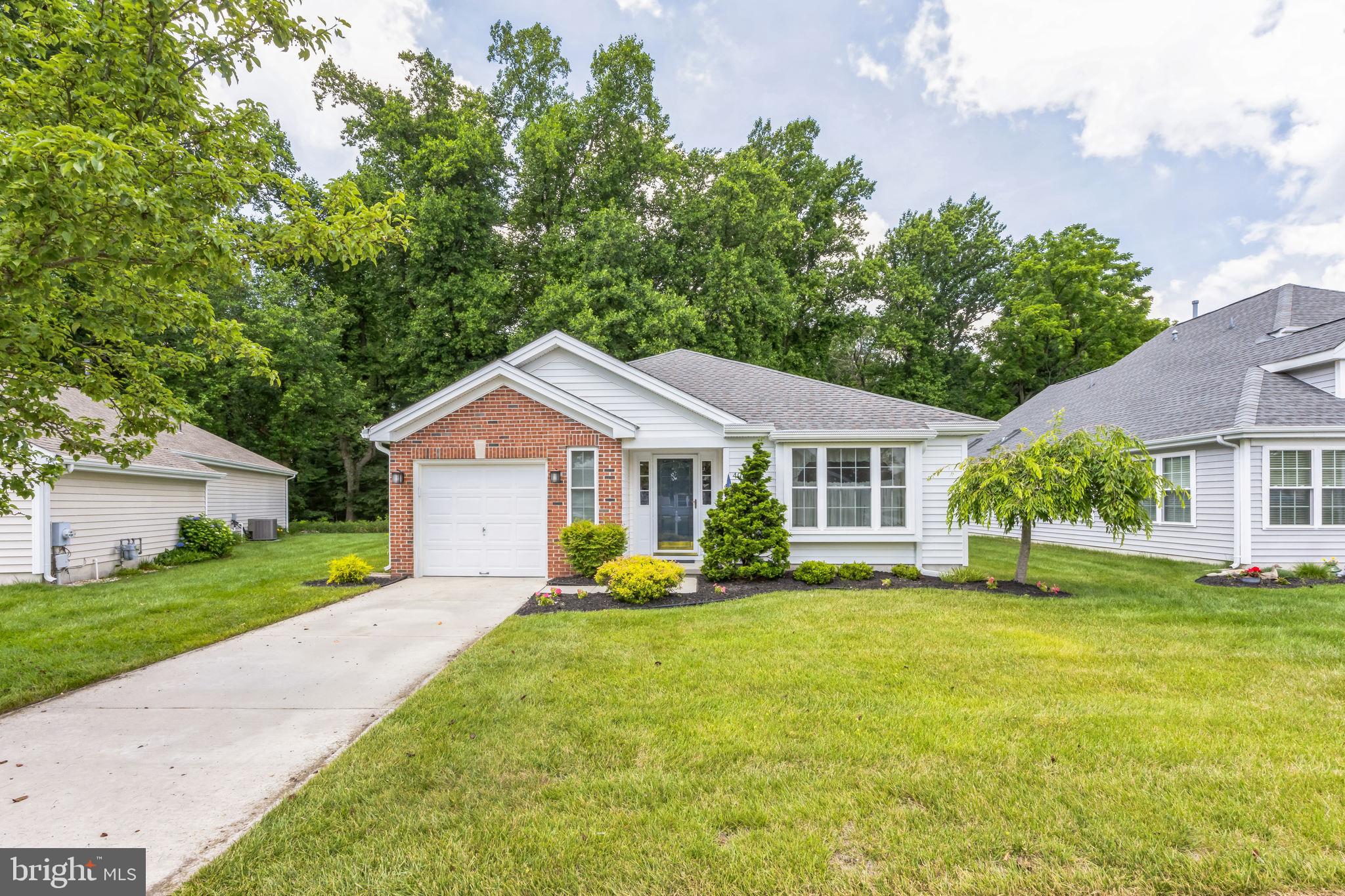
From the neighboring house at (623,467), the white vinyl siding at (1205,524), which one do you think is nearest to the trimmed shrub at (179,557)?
the neighboring house at (623,467)

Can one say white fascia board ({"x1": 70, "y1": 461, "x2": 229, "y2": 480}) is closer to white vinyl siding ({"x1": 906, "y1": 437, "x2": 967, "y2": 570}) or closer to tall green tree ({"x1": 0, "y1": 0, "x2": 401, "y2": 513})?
tall green tree ({"x1": 0, "y1": 0, "x2": 401, "y2": 513})

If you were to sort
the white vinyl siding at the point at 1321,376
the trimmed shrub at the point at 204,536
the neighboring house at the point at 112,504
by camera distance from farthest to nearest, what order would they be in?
the trimmed shrub at the point at 204,536, the white vinyl siding at the point at 1321,376, the neighboring house at the point at 112,504

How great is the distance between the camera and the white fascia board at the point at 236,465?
16688 mm

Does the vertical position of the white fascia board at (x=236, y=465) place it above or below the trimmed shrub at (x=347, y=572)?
above

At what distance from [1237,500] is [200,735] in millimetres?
16014

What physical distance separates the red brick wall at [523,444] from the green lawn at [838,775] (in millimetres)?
4621

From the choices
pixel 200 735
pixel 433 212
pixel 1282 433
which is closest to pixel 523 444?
pixel 200 735

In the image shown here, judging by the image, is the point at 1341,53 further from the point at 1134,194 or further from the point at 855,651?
the point at 1134,194

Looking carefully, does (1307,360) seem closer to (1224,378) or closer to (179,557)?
(1224,378)

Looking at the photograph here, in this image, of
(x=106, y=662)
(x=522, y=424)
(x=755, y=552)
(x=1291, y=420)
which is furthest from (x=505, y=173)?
(x=1291, y=420)

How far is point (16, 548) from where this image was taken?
10.9 m

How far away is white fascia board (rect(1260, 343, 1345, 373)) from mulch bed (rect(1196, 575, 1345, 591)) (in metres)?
4.51

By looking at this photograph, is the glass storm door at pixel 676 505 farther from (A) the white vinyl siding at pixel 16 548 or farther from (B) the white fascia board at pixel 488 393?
(A) the white vinyl siding at pixel 16 548

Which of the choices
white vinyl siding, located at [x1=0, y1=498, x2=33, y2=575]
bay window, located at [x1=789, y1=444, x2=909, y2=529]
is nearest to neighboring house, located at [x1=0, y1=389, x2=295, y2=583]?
white vinyl siding, located at [x1=0, y1=498, x2=33, y2=575]
